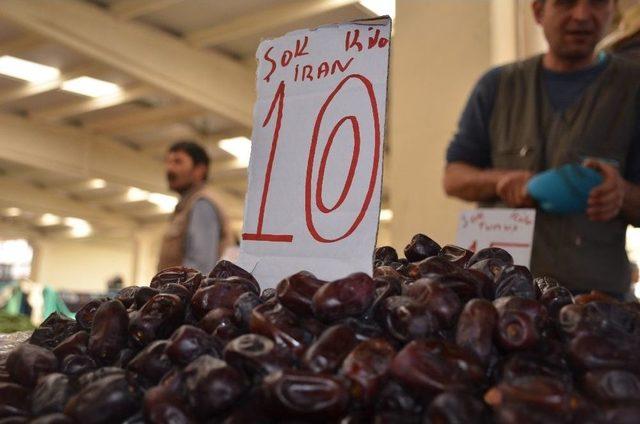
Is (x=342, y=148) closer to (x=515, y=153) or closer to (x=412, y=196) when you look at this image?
(x=515, y=153)

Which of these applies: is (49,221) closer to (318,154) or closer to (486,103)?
(486,103)

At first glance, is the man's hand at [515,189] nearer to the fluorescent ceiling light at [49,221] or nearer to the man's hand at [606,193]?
the man's hand at [606,193]

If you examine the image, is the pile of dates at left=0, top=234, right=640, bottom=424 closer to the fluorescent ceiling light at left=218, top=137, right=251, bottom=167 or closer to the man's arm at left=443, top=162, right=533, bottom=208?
the man's arm at left=443, top=162, right=533, bottom=208

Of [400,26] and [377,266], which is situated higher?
[400,26]

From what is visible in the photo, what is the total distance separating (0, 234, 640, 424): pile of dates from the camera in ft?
1.87

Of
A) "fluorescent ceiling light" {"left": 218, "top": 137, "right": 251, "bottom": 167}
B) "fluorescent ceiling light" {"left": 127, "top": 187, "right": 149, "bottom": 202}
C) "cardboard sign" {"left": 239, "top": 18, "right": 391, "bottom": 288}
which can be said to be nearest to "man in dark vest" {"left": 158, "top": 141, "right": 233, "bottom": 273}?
"cardboard sign" {"left": 239, "top": 18, "right": 391, "bottom": 288}

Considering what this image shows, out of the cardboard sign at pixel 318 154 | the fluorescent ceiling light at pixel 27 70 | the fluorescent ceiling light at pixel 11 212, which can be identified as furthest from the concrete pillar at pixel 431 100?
the fluorescent ceiling light at pixel 11 212

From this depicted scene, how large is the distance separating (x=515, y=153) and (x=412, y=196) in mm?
1486

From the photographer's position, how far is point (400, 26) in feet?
11.1

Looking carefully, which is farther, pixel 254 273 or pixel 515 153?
pixel 515 153

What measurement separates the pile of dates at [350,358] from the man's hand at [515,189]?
738 millimetres

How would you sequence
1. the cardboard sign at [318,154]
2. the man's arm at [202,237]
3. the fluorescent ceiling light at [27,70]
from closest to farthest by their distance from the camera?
the cardboard sign at [318,154]
the man's arm at [202,237]
the fluorescent ceiling light at [27,70]

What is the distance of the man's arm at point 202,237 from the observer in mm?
3043

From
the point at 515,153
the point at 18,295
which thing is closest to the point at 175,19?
the point at 18,295
